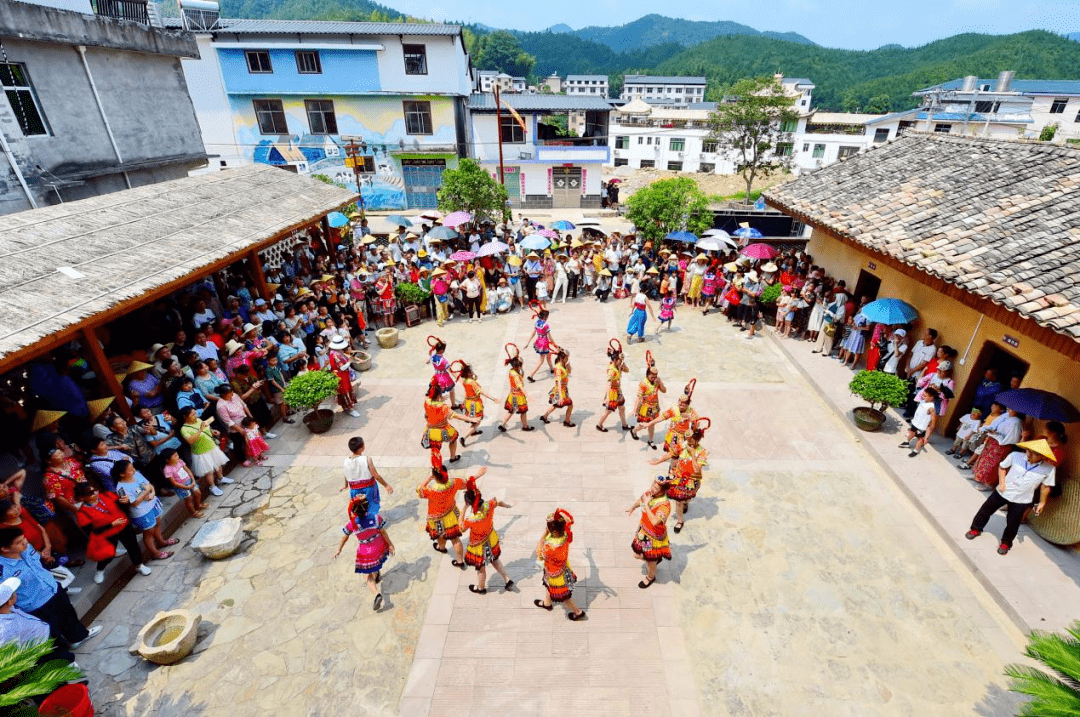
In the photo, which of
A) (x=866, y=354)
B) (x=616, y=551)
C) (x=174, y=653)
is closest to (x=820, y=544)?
(x=616, y=551)

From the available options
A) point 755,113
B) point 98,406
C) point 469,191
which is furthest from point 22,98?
point 755,113

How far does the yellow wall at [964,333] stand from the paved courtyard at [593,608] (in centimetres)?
230

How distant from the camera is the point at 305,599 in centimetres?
631

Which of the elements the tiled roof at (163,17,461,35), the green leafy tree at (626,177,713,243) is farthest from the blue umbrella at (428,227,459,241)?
the tiled roof at (163,17,461,35)

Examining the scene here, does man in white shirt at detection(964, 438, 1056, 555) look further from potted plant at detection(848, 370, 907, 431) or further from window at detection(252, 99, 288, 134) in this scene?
window at detection(252, 99, 288, 134)

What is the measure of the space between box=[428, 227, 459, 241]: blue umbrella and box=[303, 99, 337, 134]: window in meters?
17.8

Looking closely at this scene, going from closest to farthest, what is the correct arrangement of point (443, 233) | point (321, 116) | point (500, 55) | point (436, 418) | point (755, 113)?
point (436, 418)
point (443, 233)
point (321, 116)
point (755, 113)
point (500, 55)

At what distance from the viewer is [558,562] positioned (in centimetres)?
556

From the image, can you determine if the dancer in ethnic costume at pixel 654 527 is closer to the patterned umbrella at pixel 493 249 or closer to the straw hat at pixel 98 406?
the straw hat at pixel 98 406

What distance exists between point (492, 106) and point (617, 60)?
17097cm

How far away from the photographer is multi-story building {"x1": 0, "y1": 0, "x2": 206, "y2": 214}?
1157 centimetres

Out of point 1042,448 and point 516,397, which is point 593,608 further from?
point 1042,448

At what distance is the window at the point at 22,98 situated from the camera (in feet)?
37.8

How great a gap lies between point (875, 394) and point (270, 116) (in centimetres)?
3346
